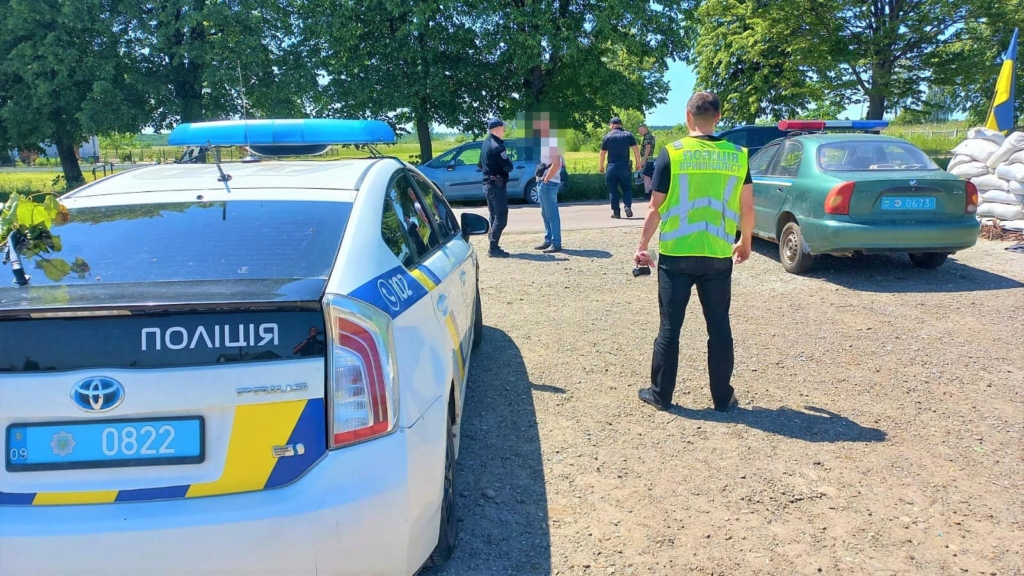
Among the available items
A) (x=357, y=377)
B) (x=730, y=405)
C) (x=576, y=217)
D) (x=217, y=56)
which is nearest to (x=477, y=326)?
(x=730, y=405)

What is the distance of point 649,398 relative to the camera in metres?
4.37

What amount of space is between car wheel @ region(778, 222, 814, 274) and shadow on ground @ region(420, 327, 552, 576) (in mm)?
4057

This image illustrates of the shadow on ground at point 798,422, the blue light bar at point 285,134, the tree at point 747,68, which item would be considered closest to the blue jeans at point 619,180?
the blue light bar at point 285,134

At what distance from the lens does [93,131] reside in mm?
21609

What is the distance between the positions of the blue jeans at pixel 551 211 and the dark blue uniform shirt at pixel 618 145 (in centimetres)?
347

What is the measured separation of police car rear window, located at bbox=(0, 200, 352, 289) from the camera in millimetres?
2324

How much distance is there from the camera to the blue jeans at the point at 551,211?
9367mm

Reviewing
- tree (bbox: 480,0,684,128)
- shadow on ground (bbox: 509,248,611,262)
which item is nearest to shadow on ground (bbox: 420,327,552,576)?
shadow on ground (bbox: 509,248,611,262)

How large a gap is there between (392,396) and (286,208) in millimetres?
1044

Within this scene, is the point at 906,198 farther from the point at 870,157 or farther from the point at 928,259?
the point at 928,259

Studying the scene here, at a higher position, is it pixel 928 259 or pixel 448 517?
pixel 928 259

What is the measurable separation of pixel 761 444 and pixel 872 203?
423cm

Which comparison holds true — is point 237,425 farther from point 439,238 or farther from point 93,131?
point 93,131

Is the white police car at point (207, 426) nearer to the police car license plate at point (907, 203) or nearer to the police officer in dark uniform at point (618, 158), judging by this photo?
the police car license plate at point (907, 203)
